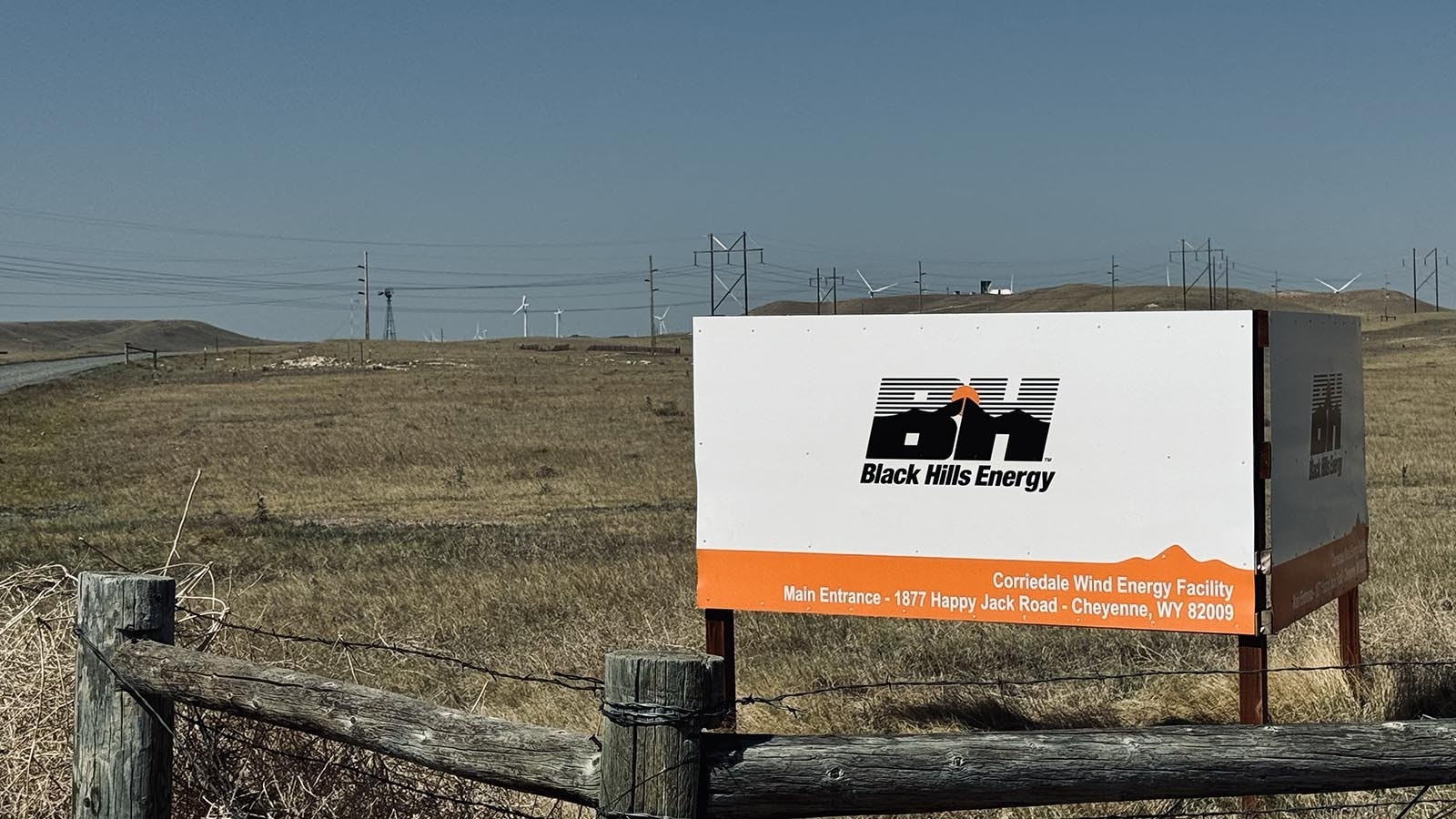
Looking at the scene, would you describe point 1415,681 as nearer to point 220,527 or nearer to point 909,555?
point 909,555

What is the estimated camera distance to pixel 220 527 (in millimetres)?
17500

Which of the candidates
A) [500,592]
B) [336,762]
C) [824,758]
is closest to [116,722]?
[336,762]

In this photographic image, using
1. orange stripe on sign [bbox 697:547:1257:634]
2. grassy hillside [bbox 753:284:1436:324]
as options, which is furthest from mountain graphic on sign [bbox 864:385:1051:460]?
grassy hillside [bbox 753:284:1436:324]

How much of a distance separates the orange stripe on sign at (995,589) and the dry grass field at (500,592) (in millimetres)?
728

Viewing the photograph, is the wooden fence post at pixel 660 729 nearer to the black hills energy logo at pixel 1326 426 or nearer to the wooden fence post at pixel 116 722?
the wooden fence post at pixel 116 722

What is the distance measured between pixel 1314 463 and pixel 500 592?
669 cm

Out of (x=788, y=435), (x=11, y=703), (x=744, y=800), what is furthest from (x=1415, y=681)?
(x=11, y=703)

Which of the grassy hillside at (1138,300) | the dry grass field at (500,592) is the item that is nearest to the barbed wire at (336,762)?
the dry grass field at (500,592)

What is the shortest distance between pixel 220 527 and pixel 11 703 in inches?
497

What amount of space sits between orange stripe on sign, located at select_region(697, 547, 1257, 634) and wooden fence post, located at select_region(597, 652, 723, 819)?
375 centimetres

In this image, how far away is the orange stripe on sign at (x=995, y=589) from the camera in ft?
23.0

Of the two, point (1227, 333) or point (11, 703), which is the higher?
point (1227, 333)

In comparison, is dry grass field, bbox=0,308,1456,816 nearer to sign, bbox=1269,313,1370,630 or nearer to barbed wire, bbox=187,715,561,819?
barbed wire, bbox=187,715,561,819

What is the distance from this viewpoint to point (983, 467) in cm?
743
